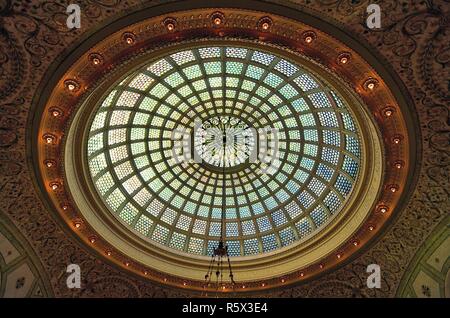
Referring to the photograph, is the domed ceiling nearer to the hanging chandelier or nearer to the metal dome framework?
the metal dome framework

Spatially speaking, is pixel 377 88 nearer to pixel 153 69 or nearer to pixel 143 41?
pixel 143 41

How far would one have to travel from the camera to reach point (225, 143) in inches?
643

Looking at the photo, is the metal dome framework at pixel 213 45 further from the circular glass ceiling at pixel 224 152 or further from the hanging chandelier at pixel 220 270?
the circular glass ceiling at pixel 224 152

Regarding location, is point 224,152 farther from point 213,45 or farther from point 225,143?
point 213,45

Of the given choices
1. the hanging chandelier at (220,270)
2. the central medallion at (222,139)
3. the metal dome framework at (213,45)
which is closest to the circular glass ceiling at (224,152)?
the central medallion at (222,139)

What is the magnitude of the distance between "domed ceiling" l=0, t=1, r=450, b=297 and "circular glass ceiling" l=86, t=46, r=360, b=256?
0.06m

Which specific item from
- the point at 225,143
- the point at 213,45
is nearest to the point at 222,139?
the point at 225,143

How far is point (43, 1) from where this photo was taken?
330 inches

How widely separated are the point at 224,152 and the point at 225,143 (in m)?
0.36

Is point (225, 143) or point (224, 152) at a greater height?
point (225, 143)
